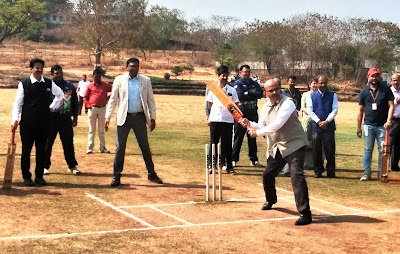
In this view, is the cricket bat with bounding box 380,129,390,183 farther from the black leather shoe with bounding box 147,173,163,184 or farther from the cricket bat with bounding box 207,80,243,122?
the black leather shoe with bounding box 147,173,163,184

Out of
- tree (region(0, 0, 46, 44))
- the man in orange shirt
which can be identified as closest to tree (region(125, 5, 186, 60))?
tree (region(0, 0, 46, 44))

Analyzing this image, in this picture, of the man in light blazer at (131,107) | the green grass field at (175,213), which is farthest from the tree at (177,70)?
the man in light blazer at (131,107)

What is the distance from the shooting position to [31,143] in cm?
1047

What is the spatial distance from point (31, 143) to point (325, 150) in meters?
5.56

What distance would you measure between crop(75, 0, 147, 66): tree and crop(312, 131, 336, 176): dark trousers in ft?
162

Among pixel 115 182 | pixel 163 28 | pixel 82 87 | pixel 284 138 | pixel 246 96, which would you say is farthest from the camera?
pixel 163 28

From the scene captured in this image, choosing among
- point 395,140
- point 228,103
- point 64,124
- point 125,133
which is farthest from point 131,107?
point 395,140

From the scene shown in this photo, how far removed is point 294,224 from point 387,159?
431cm

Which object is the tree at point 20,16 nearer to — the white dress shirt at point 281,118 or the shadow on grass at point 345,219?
the white dress shirt at point 281,118

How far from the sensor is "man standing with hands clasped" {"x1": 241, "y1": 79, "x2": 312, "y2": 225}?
324 inches

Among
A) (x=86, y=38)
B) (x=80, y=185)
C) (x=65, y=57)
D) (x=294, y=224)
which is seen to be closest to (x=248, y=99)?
(x=80, y=185)

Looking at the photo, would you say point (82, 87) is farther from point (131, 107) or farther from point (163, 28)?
point (163, 28)

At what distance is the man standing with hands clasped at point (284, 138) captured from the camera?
823 cm

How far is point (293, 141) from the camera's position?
8.43m
